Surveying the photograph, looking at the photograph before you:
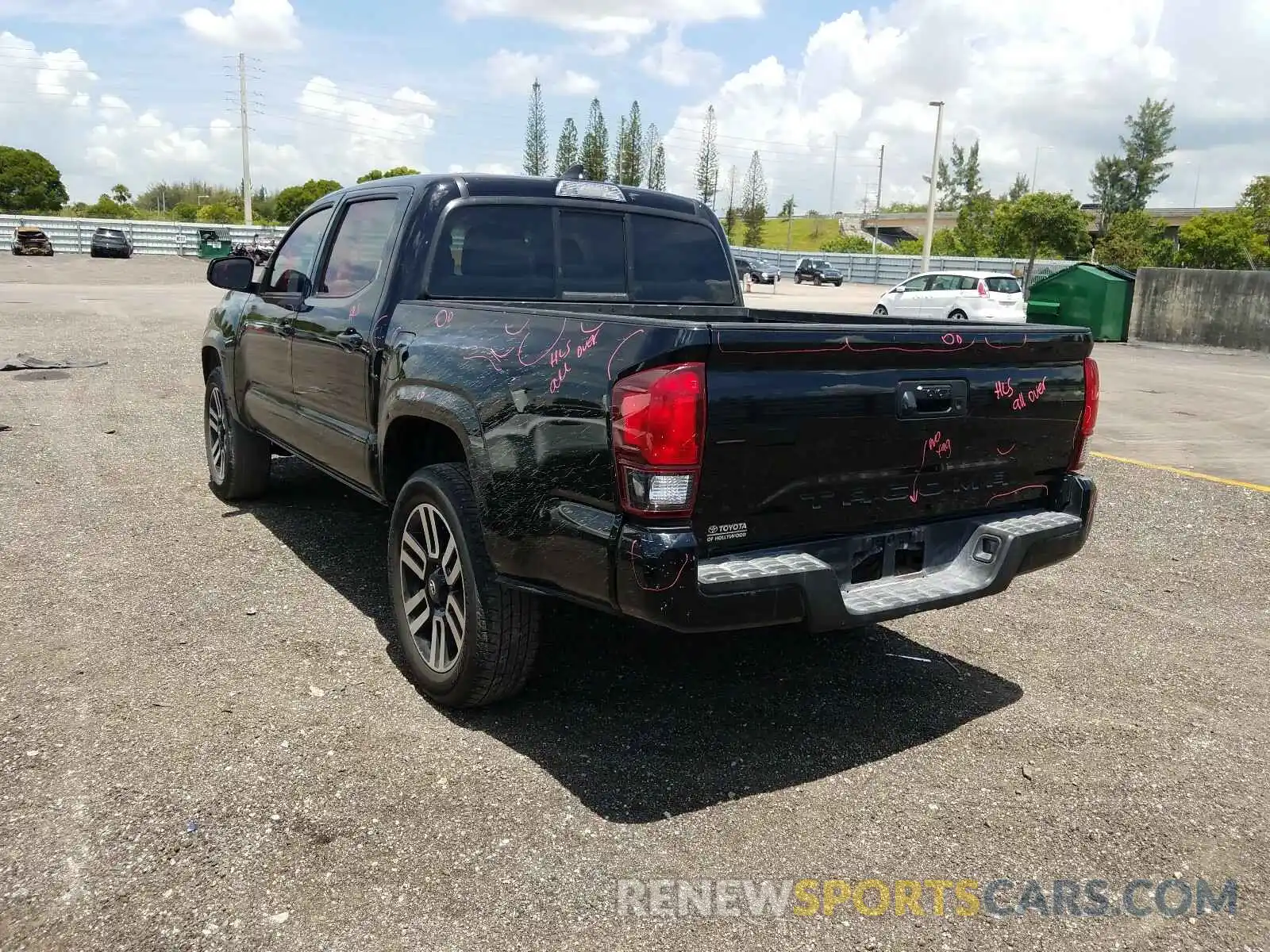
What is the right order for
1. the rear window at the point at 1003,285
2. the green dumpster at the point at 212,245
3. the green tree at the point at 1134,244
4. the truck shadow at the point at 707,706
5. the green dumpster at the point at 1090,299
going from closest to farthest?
the truck shadow at the point at 707,706 → the green dumpster at the point at 1090,299 → the rear window at the point at 1003,285 → the green dumpster at the point at 212,245 → the green tree at the point at 1134,244

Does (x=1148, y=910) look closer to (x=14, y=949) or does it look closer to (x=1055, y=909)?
(x=1055, y=909)

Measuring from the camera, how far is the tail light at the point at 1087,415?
389 centimetres

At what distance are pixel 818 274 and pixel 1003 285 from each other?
3132 cm

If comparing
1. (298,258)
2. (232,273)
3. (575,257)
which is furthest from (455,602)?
(232,273)

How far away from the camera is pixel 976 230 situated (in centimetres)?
8819

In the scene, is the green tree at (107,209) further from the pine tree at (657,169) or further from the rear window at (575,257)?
the rear window at (575,257)

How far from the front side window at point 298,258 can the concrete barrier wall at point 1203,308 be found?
20418mm

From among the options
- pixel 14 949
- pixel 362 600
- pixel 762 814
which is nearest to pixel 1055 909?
pixel 762 814

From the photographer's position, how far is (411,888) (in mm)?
2770

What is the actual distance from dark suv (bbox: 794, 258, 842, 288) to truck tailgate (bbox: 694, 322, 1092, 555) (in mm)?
51793

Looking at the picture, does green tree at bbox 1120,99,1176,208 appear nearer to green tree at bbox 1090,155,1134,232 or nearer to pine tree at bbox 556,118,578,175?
green tree at bbox 1090,155,1134,232

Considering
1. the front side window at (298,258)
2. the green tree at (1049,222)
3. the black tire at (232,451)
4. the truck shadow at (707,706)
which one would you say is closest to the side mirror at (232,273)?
the front side window at (298,258)

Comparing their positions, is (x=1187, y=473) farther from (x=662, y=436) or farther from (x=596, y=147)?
(x=596, y=147)

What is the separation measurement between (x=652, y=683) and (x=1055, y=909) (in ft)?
5.72
